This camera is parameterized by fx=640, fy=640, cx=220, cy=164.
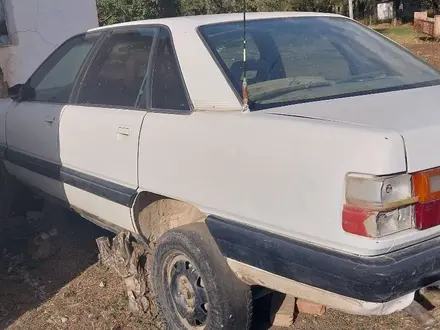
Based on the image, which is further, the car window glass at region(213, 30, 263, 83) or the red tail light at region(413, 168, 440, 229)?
the car window glass at region(213, 30, 263, 83)

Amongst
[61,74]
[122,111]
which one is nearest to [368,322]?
[122,111]

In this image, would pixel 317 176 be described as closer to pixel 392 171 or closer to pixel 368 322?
pixel 392 171

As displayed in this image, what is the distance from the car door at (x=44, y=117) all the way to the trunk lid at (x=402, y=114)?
Result: 204 centimetres

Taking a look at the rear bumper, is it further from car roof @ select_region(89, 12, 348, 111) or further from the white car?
Answer: car roof @ select_region(89, 12, 348, 111)

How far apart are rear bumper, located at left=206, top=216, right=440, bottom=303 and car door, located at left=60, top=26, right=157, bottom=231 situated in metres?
1.10

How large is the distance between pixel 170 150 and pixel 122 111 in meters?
0.64

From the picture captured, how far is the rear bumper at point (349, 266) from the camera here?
244cm

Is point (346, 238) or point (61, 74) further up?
point (61, 74)

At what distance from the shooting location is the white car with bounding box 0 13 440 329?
2.46m

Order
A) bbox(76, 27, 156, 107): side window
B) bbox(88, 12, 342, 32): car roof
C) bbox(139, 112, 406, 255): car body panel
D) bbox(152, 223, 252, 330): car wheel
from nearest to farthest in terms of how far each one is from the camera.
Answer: bbox(139, 112, 406, 255): car body panel → bbox(152, 223, 252, 330): car wheel → bbox(88, 12, 342, 32): car roof → bbox(76, 27, 156, 107): side window

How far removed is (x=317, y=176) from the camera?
254cm

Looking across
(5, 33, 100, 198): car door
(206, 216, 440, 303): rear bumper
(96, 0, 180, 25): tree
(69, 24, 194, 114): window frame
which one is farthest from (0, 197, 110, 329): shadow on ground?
(96, 0, 180, 25): tree

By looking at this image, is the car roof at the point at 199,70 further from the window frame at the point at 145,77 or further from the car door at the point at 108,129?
the car door at the point at 108,129

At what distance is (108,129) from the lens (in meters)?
3.81
